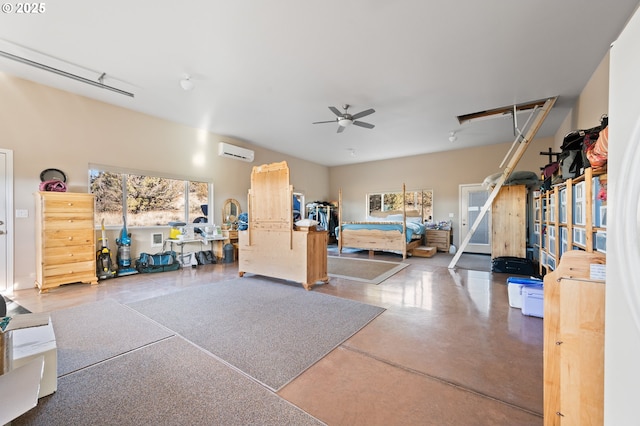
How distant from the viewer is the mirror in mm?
6750

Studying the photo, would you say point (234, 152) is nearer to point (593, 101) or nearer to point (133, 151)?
point (133, 151)

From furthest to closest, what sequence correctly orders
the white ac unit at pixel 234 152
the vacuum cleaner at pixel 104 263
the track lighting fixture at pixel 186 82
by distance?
the white ac unit at pixel 234 152 < the vacuum cleaner at pixel 104 263 < the track lighting fixture at pixel 186 82

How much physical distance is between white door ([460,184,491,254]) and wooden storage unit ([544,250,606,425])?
735cm

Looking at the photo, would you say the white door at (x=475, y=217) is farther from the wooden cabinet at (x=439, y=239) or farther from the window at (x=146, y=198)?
the window at (x=146, y=198)

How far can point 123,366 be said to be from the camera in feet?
6.39

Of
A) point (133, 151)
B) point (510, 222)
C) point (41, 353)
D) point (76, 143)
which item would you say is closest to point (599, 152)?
point (510, 222)

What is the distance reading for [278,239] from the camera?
4.31 meters

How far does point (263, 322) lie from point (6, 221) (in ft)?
14.3

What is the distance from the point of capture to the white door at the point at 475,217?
7641 mm

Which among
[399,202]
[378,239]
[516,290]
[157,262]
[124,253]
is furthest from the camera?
[399,202]

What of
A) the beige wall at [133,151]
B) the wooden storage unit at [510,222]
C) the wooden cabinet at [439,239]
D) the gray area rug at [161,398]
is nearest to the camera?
the gray area rug at [161,398]

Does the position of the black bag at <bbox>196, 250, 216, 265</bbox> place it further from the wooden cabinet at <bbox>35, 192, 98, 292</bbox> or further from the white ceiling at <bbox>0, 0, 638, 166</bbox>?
the white ceiling at <bbox>0, 0, 638, 166</bbox>

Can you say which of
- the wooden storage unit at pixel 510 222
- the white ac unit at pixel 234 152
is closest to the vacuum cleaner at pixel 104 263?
the white ac unit at pixel 234 152

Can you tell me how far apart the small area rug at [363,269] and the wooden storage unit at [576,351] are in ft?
10.5
